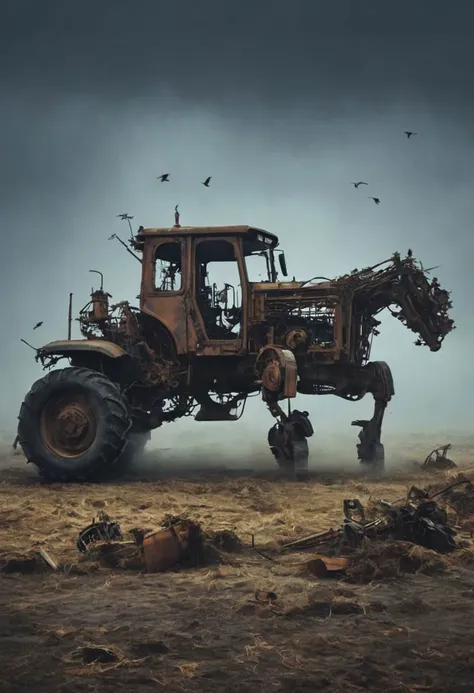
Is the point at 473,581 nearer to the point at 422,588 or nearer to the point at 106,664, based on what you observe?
the point at 422,588

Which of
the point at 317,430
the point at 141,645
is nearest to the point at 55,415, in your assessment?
the point at 141,645

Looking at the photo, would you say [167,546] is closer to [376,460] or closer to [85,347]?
[85,347]

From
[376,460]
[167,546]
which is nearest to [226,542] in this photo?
[167,546]

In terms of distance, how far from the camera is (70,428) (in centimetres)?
1045

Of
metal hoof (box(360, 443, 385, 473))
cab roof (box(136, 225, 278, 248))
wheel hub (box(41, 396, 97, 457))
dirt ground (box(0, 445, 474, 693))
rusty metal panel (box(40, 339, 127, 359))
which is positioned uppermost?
cab roof (box(136, 225, 278, 248))

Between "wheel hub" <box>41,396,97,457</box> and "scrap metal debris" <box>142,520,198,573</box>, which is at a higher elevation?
"wheel hub" <box>41,396,97,457</box>

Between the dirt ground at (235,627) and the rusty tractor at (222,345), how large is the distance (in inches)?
142

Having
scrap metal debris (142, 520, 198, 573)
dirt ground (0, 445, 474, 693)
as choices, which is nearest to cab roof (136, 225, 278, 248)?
dirt ground (0, 445, 474, 693)

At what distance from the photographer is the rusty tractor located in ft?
34.7

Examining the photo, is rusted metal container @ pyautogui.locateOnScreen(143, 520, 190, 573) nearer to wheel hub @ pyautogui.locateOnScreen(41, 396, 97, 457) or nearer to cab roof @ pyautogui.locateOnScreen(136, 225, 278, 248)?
wheel hub @ pyautogui.locateOnScreen(41, 396, 97, 457)

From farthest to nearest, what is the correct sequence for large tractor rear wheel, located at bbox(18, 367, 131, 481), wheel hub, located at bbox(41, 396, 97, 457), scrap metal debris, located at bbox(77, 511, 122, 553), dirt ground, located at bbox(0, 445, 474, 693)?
wheel hub, located at bbox(41, 396, 97, 457)
large tractor rear wheel, located at bbox(18, 367, 131, 481)
scrap metal debris, located at bbox(77, 511, 122, 553)
dirt ground, located at bbox(0, 445, 474, 693)

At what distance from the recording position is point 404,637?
13.5ft

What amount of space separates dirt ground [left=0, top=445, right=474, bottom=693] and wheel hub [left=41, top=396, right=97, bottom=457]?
343 cm

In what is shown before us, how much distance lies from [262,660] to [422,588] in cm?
168
